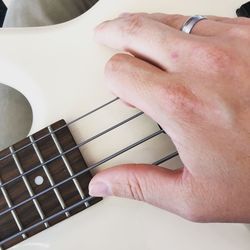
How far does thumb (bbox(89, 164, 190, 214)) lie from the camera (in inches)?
19.9

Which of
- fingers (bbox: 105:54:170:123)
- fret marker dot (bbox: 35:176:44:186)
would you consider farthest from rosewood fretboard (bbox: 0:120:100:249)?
fingers (bbox: 105:54:170:123)

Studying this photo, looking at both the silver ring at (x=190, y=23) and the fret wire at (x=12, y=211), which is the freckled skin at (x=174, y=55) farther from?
the fret wire at (x=12, y=211)

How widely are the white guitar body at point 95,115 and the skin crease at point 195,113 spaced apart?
7cm

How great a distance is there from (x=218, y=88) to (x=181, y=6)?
0.75 ft

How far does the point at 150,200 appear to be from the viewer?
1.71 ft

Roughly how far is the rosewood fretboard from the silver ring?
8.3 inches

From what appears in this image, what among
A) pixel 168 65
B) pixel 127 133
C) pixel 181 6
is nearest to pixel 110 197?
pixel 127 133

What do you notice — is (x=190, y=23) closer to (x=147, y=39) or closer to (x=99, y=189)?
(x=147, y=39)

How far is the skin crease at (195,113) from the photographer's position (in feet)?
1.58

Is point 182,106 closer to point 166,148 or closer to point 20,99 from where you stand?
point 166,148

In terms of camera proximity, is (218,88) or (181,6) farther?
(181,6)

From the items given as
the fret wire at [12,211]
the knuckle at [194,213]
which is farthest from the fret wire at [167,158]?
the fret wire at [12,211]

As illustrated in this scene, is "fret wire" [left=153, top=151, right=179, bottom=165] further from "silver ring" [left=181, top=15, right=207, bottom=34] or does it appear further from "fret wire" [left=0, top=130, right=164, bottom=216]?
"silver ring" [left=181, top=15, right=207, bottom=34]

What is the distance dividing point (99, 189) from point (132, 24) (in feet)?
0.71
